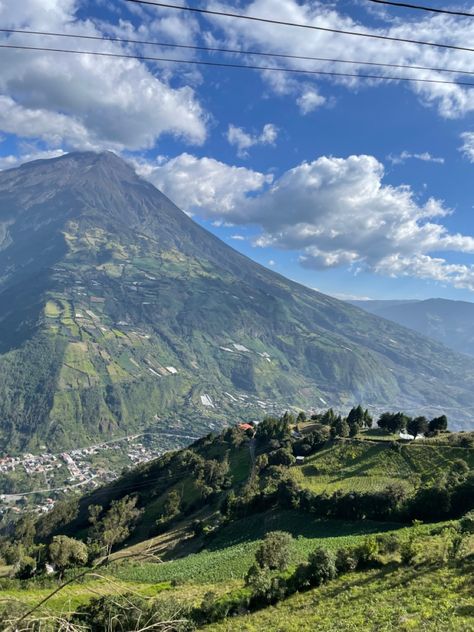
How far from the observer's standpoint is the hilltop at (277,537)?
61.5ft

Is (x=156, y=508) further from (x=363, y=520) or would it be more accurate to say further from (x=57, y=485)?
(x=57, y=485)

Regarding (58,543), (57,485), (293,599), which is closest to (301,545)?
(293,599)

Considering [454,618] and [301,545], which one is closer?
[454,618]

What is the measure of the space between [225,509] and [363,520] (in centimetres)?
2069

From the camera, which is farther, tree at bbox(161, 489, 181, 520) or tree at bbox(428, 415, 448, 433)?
tree at bbox(428, 415, 448, 433)

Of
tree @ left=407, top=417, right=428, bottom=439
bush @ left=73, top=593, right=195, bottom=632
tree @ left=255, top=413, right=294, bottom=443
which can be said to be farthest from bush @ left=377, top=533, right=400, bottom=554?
tree @ left=255, top=413, right=294, bottom=443

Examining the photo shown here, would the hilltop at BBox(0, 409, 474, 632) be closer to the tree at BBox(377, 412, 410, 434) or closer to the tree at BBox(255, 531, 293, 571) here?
the tree at BBox(255, 531, 293, 571)

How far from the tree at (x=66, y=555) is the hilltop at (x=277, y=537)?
0.16m

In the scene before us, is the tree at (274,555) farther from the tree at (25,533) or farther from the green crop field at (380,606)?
the tree at (25,533)

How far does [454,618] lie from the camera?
15039 mm

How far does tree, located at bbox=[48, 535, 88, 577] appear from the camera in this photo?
4647 centimetres

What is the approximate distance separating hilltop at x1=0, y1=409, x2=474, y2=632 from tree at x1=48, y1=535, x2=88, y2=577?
16cm

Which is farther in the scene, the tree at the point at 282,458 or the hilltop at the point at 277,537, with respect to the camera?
the tree at the point at 282,458

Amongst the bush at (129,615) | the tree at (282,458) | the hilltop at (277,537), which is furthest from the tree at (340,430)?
the bush at (129,615)
